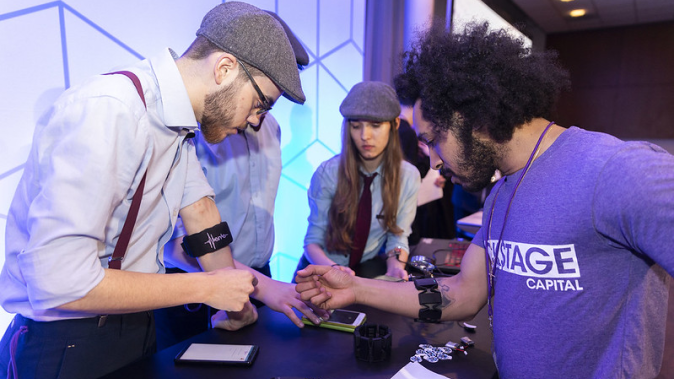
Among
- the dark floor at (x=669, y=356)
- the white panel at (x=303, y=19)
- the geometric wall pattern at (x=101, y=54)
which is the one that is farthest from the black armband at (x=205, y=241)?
the white panel at (x=303, y=19)

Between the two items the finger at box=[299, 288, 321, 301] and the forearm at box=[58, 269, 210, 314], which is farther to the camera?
the finger at box=[299, 288, 321, 301]

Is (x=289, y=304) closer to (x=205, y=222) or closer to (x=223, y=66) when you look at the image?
(x=205, y=222)

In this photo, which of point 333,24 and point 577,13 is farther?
point 577,13

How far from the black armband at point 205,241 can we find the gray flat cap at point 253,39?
508 mm

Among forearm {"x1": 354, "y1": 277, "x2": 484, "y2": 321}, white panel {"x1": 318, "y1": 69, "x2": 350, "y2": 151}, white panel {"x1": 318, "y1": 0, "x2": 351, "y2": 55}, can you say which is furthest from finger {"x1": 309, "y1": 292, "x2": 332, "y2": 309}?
white panel {"x1": 318, "y1": 0, "x2": 351, "y2": 55}

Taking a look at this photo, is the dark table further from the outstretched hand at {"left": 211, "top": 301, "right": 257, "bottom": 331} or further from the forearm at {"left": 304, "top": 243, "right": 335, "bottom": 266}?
the forearm at {"left": 304, "top": 243, "right": 335, "bottom": 266}

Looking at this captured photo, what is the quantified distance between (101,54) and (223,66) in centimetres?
99

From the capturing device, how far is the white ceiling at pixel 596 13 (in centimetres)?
722

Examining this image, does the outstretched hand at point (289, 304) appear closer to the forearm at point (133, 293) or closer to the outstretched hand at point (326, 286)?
the outstretched hand at point (326, 286)

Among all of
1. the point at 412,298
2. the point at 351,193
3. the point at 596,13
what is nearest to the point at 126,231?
the point at 412,298

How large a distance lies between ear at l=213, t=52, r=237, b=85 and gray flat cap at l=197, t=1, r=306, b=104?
0.06 ft

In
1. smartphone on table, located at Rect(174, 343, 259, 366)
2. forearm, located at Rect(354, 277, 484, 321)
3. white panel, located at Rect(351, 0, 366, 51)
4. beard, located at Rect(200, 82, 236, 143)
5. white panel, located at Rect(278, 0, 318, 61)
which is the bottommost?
smartphone on table, located at Rect(174, 343, 259, 366)

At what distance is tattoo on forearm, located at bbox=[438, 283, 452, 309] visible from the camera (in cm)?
141

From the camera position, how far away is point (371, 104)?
229 centimetres
